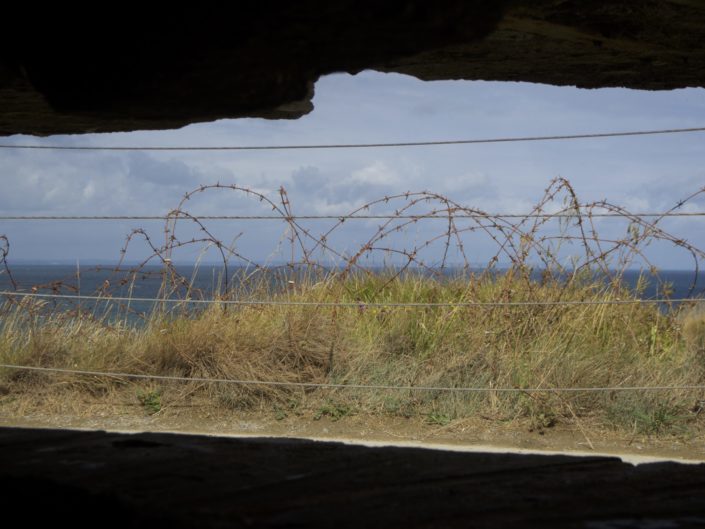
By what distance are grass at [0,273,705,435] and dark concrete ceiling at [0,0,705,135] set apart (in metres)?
3.45

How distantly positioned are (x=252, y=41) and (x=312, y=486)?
4.60 feet

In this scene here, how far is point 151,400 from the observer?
6.00m

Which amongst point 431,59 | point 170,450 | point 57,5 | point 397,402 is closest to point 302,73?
point 57,5

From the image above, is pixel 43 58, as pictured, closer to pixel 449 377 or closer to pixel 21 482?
pixel 21 482

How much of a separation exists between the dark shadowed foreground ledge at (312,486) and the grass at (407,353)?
8.02 feet

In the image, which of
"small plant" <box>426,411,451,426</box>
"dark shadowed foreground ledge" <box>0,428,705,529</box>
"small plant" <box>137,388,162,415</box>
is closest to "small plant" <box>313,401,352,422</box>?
"small plant" <box>426,411,451,426</box>

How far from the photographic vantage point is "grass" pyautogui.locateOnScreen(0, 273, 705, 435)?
18.9 feet

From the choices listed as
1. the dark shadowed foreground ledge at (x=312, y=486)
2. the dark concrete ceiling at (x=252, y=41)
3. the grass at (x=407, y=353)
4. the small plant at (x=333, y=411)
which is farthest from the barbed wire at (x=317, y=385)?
the dark concrete ceiling at (x=252, y=41)

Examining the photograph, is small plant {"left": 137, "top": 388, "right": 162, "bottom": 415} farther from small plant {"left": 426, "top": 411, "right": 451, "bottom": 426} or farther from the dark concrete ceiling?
the dark concrete ceiling

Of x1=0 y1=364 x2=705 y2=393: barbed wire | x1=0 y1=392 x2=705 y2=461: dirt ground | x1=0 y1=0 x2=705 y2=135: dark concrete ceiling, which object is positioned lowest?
x1=0 y1=392 x2=705 y2=461: dirt ground

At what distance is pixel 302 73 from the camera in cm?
209

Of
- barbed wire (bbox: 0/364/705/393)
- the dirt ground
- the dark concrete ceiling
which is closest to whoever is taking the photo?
the dark concrete ceiling

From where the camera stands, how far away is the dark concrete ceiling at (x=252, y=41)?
1.85 m

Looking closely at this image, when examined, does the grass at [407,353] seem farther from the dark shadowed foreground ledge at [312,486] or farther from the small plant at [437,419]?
the dark shadowed foreground ledge at [312,486]
